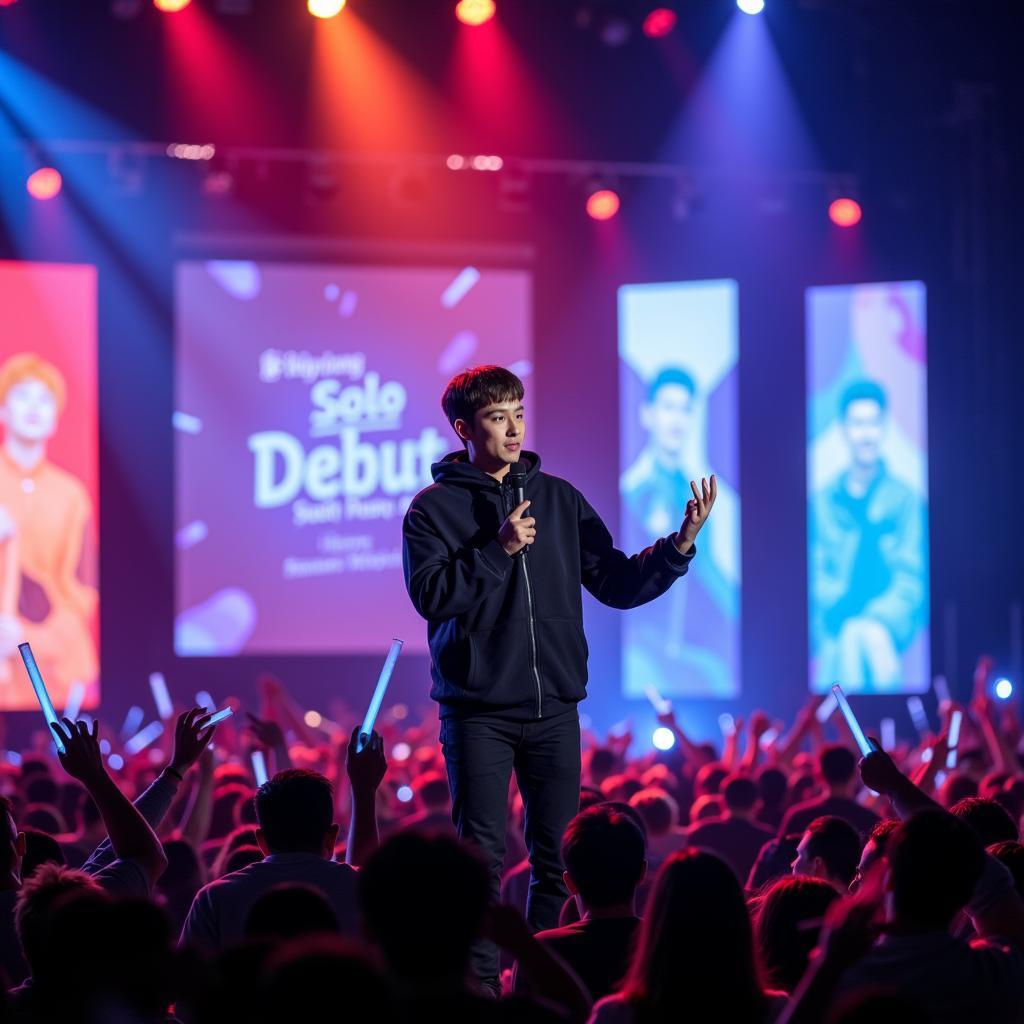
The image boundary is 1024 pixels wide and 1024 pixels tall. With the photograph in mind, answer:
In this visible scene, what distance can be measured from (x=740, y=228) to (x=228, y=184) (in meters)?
4.71

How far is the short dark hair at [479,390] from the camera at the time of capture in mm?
3715

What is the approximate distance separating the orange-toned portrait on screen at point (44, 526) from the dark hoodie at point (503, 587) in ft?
27.9

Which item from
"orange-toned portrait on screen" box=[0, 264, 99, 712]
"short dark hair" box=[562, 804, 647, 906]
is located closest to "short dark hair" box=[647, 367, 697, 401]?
"orange-toned portrait on screen" box=[0, 264, 99, 712]

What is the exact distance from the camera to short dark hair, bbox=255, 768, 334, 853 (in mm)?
3109

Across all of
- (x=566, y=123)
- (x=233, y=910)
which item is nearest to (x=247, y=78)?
(x=566, y=123)

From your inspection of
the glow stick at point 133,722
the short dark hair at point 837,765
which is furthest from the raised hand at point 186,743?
the glow stick at point 133,722

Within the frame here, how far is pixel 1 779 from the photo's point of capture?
716 cm

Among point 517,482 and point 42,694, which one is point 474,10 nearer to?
point 517,482

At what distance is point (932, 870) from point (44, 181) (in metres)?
11.0

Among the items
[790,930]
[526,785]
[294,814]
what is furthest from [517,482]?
[790,930]

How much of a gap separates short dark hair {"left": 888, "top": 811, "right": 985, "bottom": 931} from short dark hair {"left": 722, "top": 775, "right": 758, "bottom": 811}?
2.71 m

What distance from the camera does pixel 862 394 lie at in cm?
1258

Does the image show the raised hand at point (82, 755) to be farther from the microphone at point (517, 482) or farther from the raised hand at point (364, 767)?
the microphone at point (517, 482)

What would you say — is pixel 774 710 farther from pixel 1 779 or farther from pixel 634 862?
pixel 634 862
